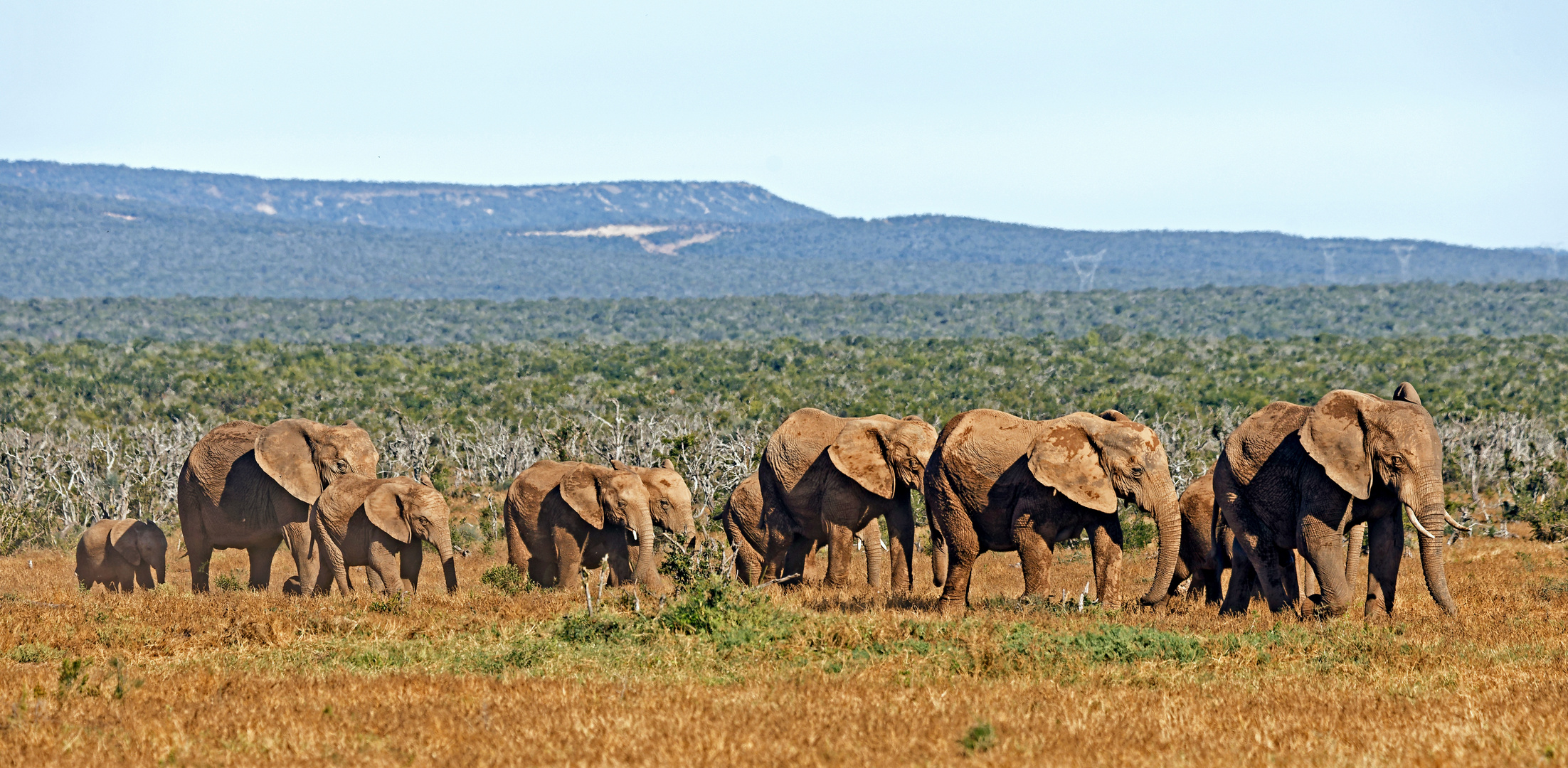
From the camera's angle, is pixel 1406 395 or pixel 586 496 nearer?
pixel 1406 395

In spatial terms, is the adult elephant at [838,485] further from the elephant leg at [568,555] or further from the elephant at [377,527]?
the elephant at [377,527]

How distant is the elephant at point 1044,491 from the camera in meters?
15.7

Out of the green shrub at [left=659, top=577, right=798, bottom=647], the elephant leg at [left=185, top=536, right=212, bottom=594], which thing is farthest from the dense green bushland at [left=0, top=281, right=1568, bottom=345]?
the green shrub at [left=659, top=577, right=798, bottom=647]

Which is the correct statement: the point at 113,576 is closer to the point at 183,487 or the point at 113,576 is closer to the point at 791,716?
the point at 183,487

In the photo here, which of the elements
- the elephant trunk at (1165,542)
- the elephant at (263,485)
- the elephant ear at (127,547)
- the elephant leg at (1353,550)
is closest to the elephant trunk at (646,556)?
the elephant at (263,485)

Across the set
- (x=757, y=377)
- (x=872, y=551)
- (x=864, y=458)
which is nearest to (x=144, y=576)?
(x=872, y=551)

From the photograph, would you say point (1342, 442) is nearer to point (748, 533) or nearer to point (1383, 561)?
point (1383, 561)

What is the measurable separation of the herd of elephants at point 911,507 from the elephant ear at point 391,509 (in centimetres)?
3

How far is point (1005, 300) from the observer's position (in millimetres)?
171250

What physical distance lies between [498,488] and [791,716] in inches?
1430

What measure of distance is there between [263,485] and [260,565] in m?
1.83

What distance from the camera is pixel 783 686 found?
12.0 meters

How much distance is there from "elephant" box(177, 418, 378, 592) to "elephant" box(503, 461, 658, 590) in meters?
2.35

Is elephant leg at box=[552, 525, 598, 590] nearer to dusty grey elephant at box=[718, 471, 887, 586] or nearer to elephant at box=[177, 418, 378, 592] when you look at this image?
dusty grey elephant at box=[718, 471, 887, 586]
